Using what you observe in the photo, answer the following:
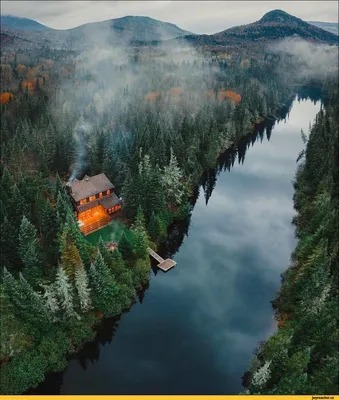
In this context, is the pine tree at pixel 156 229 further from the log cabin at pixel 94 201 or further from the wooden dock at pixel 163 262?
the log cabin at pixel 94 201

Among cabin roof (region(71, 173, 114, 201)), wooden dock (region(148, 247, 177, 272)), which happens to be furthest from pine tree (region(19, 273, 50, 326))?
cabin roof (region(71, 173, 114, 201))

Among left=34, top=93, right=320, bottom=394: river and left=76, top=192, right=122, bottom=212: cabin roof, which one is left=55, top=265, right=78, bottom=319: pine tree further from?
left=76, top=192, right=122, bottom=212: cabin roof

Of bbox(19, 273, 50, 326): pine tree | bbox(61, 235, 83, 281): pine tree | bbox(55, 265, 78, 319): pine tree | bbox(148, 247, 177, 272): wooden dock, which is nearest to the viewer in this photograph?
bbox(19, 273, 50, 326): pine tree

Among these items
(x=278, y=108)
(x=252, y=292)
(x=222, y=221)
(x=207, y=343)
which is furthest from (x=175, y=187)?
(x=278, y=108)

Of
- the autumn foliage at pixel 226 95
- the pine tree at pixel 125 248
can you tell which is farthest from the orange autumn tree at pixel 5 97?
the pine tree at pixel 125 248

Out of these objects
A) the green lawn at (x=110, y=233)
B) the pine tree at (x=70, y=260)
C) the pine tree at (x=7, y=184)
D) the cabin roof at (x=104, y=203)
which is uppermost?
the pine tree at (x=7, y=184)

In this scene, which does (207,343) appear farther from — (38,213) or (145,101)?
(145,101)

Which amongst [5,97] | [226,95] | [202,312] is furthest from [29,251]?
[226,95]
